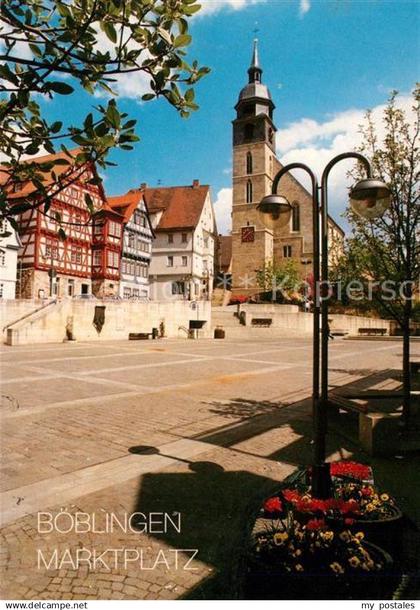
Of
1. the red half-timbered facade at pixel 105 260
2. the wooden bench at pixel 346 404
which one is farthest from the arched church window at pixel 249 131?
the wooden bench at pixel 346 404

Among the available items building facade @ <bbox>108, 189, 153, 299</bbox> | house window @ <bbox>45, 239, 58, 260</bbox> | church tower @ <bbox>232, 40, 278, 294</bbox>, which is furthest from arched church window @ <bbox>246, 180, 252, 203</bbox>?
→ house window @ <bbox>45, 239, 58, 260</bbox>

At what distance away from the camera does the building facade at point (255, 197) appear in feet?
201

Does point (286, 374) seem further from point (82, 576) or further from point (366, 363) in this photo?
point (82, 576)

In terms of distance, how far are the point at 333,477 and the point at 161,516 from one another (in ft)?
5.40

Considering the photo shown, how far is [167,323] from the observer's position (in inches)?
1401

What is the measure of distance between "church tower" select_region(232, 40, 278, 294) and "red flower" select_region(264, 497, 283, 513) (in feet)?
187

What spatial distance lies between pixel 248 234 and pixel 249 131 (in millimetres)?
15177

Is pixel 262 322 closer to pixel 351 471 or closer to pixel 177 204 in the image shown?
pixel 177 204

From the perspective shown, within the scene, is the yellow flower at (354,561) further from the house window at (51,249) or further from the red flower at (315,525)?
the house window at (51,249)

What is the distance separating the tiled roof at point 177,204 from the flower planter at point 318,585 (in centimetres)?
5599

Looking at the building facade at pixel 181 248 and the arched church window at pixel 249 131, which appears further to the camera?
the arched church window at pixel 249 131

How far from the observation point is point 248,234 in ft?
202

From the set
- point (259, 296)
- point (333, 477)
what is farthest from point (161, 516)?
point (259, 296)

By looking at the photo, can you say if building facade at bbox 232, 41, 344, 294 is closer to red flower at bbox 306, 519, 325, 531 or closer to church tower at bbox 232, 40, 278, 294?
church tower at bbox 232, 40, 278, 294
